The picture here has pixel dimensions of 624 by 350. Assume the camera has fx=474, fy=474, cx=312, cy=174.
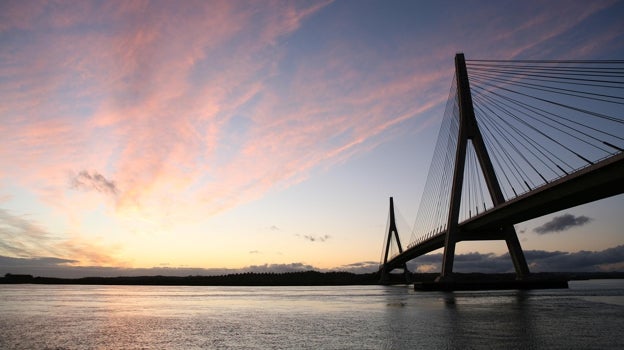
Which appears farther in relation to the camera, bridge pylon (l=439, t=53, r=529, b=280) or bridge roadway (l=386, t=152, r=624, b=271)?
bridge pylon (l=439, t=53, r=529, b=280)

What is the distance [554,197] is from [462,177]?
10099mm

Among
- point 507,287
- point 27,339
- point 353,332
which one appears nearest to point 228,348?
point 353,332

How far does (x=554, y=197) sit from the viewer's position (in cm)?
3438

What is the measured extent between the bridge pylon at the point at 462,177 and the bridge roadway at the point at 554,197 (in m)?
1.48

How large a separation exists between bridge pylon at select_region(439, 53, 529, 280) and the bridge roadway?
58.4 inches

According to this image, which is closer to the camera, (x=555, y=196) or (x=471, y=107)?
(x=555, y=196)

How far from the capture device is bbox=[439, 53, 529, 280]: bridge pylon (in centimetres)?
4347

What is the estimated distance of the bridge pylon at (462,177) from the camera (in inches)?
1711

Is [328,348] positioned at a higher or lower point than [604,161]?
lower

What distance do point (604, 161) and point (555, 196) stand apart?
22.2 feet

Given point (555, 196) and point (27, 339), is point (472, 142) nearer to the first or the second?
point (555, 196)

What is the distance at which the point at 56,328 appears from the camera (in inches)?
708

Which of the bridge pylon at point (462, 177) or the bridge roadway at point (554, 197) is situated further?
the bridge pylon at point (462, 177)

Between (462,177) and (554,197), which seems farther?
(462,177)
